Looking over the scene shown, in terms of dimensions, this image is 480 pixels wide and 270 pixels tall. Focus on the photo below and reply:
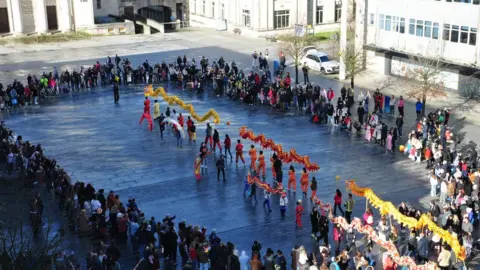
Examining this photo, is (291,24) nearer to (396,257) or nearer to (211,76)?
(211,76)

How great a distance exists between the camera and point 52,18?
70000 millimetres

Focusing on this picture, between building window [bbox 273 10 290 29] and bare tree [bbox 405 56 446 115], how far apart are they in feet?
77.0

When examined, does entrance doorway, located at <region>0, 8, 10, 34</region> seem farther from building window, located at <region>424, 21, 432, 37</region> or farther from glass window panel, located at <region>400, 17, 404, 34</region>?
building window, located at <region>424, 21, 432, 37</region>

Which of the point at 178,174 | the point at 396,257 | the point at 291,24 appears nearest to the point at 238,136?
the point at 178,174

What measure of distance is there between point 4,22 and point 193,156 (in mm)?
46571

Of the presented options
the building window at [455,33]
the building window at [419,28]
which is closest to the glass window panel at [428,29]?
the building window at [419,28]

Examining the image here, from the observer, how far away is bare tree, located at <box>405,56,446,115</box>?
35.6 meters

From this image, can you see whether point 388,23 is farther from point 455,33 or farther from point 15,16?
point 15,16

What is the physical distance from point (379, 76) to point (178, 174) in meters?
23.2

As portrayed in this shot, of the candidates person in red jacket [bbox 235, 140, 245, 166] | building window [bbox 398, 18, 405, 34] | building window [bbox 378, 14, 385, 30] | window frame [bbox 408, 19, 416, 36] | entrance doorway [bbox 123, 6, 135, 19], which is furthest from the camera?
entrance doorway [bbox 123, 6, 135, 19]

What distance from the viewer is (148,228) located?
20.1 metres

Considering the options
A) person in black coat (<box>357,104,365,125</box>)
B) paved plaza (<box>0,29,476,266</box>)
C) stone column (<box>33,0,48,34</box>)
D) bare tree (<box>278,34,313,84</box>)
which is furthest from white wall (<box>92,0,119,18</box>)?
person in black coat (<box>357,104,365,125</box>)

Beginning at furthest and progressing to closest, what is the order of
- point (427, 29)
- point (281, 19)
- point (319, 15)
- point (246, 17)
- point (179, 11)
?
→ point (179, 11)
point (319, 15)
point (246, 17)
point (281, 19)
point (427, 29)

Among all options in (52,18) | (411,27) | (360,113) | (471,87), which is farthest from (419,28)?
(52,18)
